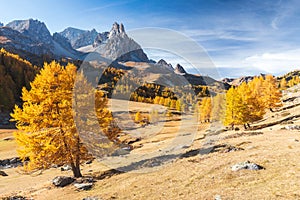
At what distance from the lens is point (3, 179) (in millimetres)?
37906

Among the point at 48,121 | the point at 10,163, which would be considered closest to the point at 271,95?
the point at 48,121

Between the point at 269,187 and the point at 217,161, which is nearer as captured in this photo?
the point at 269,187

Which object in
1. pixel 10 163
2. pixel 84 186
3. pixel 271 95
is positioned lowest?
pixel 10 163

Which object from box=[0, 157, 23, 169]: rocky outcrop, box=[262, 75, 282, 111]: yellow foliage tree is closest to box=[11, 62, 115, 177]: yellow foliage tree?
box=[0, 157, 23, 169]: rocky outcrop

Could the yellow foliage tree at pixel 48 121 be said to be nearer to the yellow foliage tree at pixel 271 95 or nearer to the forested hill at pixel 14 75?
the yellow foliage tree at pixel 271 95

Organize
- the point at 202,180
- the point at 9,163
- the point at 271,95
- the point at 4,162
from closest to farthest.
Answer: the point at 202,180, the point at 4,162, the point at 9,163, the point at 271,95

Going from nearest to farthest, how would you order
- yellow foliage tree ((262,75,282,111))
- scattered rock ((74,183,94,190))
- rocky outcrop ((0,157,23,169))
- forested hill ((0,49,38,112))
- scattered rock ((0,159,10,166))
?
scattered rock ((74,183,94,190)) < rocky outcrop ((0,157,23,169)) < scattered rock ((0,159,10,166)) < yellow foliage tree ((262,75,282,111)) < forested hill ((0,49,38,112))

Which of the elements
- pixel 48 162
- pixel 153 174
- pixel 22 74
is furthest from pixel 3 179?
pixel 22 74

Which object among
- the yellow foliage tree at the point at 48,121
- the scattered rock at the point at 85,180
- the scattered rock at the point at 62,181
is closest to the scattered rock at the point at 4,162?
the yellow foliage tree at the point at 48,121

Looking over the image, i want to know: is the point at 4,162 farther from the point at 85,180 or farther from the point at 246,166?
the point at 246,166

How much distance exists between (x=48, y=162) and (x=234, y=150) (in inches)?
852

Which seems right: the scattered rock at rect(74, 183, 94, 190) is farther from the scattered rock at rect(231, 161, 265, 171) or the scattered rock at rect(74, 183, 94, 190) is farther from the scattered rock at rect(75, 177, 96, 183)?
the scattered rock at rect(231, 161, 265, 171)

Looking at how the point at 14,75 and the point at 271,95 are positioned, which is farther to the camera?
the point at 14,75

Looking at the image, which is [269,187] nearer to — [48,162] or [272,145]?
[272,145]
